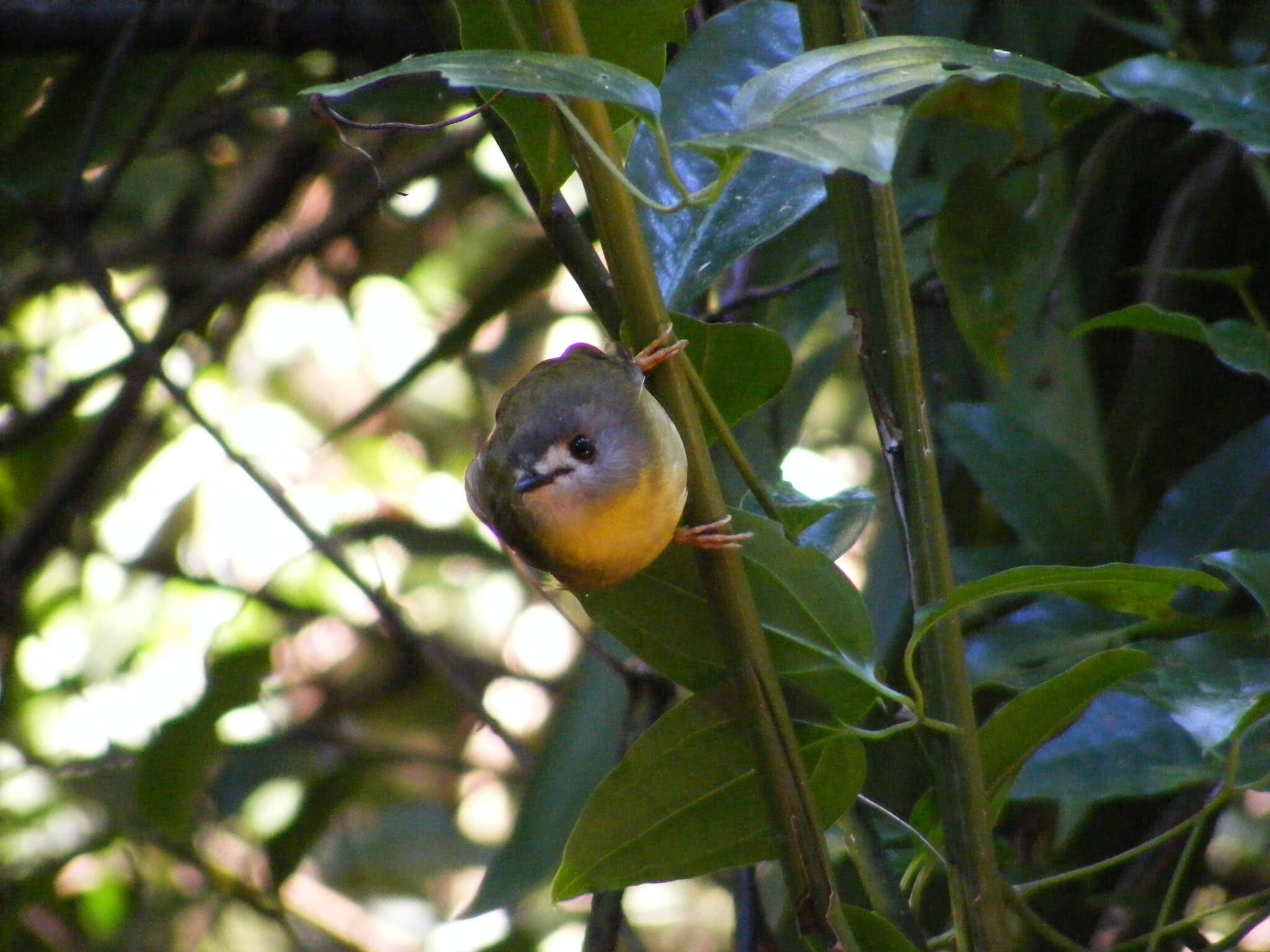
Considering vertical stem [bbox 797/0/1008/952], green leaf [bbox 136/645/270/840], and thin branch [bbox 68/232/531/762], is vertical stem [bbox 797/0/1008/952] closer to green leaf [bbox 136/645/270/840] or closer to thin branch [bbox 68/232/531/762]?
thin branch [bbox 68/232/531/762]

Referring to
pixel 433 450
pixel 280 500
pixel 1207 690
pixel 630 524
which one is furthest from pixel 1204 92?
pixel 433 450

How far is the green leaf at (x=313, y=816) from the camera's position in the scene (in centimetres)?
142

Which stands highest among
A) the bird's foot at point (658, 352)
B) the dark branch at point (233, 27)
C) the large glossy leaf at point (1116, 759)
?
the dark branch at point (233, 27)

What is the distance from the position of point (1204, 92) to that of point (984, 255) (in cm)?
18

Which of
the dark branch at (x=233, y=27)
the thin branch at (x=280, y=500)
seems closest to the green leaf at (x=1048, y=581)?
the thin branch at (x=280, y=500)

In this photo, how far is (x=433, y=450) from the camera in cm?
236

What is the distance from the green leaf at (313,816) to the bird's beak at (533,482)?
0.80 metres

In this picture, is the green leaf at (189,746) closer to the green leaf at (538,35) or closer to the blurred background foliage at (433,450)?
the blurred background foliage at (433,450)

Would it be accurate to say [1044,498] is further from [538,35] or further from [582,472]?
[538,35]

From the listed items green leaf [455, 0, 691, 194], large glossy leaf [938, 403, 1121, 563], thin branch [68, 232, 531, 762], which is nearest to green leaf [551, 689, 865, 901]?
green leaf [455, 0, 691, 194]

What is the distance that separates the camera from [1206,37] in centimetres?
120

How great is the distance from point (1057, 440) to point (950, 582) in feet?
2.16

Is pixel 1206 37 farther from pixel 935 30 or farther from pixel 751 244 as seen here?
pixel 751 244

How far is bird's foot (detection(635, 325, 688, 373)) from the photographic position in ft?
1.74
